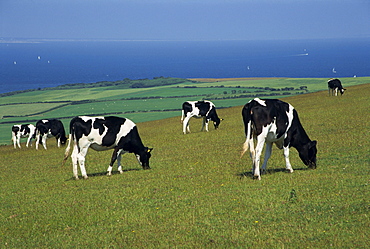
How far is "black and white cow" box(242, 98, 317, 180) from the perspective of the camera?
16000 mm

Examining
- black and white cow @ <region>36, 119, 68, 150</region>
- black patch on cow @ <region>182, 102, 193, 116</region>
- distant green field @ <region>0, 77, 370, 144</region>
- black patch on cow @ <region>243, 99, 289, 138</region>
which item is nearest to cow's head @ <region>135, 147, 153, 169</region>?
black patch on cow @ <region>243, 99, 289, 138</region>

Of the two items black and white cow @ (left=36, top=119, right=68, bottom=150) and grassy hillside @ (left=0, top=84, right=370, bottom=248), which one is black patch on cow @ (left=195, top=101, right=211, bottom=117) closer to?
black and white cow @ (left=36, top=119, right=68, bottom=150)

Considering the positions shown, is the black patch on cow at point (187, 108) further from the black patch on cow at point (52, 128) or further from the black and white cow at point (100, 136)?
the black and white cow at point (100, 136)

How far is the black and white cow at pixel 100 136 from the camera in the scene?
1891 cm

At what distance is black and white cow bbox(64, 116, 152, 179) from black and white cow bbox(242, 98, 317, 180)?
5.27m

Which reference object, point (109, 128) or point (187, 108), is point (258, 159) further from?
point (187, 108)

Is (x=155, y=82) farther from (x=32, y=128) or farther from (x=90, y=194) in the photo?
(x=90, y=194)

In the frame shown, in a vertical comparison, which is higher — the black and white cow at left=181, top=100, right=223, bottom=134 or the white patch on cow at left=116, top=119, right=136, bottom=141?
the white patch on cow at left=116, top=119, right=136, bottom=141

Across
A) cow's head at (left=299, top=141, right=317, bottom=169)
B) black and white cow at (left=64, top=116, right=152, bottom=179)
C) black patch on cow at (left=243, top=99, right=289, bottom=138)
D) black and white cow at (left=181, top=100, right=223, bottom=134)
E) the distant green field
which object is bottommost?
the distant green field

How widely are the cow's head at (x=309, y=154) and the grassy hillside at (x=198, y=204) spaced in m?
0.40

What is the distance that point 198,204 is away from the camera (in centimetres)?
1331

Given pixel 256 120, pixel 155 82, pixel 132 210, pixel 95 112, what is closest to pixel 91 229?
pixel 132 210

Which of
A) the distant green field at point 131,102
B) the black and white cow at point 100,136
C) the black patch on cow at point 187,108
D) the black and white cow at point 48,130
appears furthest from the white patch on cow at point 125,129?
the distant green field at point 131,102

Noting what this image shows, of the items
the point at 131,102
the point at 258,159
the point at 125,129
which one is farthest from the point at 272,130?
the point at 131,102
